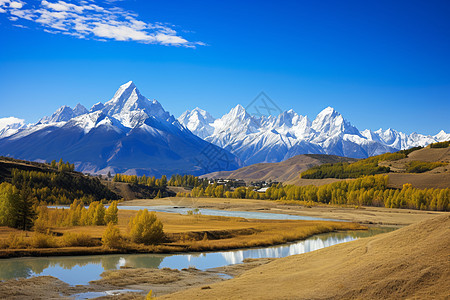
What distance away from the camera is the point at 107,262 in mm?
52094

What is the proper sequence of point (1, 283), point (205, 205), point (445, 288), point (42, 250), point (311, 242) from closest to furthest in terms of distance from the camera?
1. point (445, 288)
2. point (1, 283)
3. point (42, 250)
4. point (311, 242)
5. point (205, 205)

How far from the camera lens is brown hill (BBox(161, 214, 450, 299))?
25.8 meters

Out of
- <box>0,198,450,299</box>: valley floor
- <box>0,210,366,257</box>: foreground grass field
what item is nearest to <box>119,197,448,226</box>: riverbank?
<box>0,210,366,257</box>: foreground grass field

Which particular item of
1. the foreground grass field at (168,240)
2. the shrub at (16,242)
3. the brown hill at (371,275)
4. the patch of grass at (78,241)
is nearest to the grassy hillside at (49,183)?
the foreground grass field at (168,240)

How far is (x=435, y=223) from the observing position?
3431 centimetres

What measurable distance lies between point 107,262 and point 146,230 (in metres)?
12.3

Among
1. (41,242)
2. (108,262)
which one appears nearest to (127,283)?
(108,262)

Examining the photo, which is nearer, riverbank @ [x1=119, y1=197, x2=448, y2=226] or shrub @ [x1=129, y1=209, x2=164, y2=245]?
shrub @ [x1=129, y1=209, x2=164, y2=245]

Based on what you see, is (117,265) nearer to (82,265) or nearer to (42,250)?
(82,265)

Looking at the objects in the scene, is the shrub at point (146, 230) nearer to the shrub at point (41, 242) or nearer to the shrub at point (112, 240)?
the shrub at point (112, 240)

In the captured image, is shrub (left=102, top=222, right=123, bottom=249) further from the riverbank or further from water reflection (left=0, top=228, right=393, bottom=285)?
the riverbank

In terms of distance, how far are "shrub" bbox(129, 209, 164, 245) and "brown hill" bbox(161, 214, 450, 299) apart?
28330 millimetres

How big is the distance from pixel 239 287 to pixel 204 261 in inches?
938

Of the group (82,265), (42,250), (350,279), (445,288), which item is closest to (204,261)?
(82,265)
